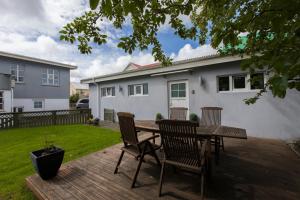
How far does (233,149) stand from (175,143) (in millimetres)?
2760

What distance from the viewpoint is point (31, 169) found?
12.8ft

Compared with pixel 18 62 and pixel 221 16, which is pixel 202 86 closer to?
pixel 221 16

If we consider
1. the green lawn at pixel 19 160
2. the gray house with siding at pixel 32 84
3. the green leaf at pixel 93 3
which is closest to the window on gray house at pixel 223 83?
the green lawn at pixel 19 160

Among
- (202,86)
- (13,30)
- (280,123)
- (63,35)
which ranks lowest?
(280,123)

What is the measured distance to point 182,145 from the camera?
8.25 feet

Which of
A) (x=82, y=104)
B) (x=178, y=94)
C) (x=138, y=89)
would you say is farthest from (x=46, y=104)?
(x=178, y=94)

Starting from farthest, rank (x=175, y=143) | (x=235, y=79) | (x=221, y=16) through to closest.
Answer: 1. (x=235, y=79)
2. (x=221, y=16)
3. (x=175, y=143)

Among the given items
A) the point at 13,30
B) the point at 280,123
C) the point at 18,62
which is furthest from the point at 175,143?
the point at 18,62

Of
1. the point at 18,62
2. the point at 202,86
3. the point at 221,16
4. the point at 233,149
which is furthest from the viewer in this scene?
the point at 18,62

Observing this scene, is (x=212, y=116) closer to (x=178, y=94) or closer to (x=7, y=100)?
(x=178, y=94)

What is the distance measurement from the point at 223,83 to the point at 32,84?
15369 millimetres

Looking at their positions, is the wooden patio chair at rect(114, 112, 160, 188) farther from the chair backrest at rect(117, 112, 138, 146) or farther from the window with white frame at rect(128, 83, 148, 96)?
the window with white frame at rect(128, 83, 148, 96)

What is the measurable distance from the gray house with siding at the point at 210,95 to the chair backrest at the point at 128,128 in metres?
2.46

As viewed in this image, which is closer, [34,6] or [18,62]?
[34,6]
